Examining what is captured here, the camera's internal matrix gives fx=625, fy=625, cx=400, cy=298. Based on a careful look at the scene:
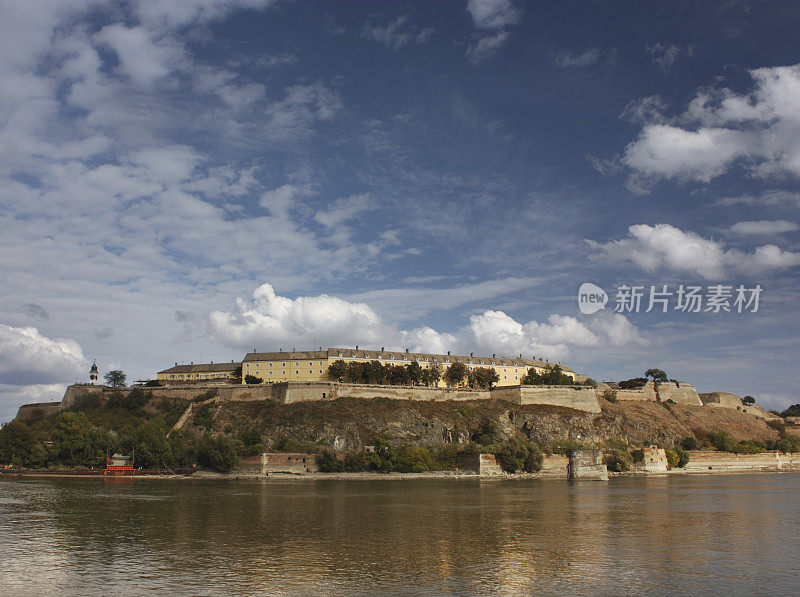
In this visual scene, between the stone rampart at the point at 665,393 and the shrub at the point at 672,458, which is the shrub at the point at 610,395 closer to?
the stone rampart at the point at 665,393

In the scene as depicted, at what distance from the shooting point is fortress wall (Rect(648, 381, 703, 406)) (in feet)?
329

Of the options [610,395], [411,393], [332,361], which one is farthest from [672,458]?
[332,361]

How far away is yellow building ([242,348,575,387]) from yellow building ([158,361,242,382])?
3735 mm

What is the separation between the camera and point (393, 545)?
71.4ft

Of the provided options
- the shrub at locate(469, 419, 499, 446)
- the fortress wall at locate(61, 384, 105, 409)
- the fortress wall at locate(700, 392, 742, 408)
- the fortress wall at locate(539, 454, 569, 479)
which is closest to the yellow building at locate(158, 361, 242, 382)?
the fortress wall at locate(61, 384, 105, 409)

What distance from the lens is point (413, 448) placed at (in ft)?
218

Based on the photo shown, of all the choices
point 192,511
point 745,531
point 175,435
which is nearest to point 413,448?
point 175,435

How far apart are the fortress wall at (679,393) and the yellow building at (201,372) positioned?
67975 millimetres

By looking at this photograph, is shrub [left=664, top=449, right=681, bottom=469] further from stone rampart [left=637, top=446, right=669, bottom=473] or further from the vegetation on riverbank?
stone rampart [left=637, top=446, right=669, bottom=473]

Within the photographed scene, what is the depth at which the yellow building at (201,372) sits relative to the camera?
98.1 metres

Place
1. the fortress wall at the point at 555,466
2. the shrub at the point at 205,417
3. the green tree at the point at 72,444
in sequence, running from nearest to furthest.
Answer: the green tree at the point at 72,444 < the fortress wall at the point at 555,466 < the shrub at the point at 205,417

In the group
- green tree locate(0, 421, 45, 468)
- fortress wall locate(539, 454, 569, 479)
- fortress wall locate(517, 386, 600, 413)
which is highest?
fortress wall locate(517, 386, 600, 413)

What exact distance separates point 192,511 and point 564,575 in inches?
Answer: 842

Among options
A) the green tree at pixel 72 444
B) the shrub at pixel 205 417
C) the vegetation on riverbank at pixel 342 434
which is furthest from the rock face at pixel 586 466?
the green tree at pixel 72 444
